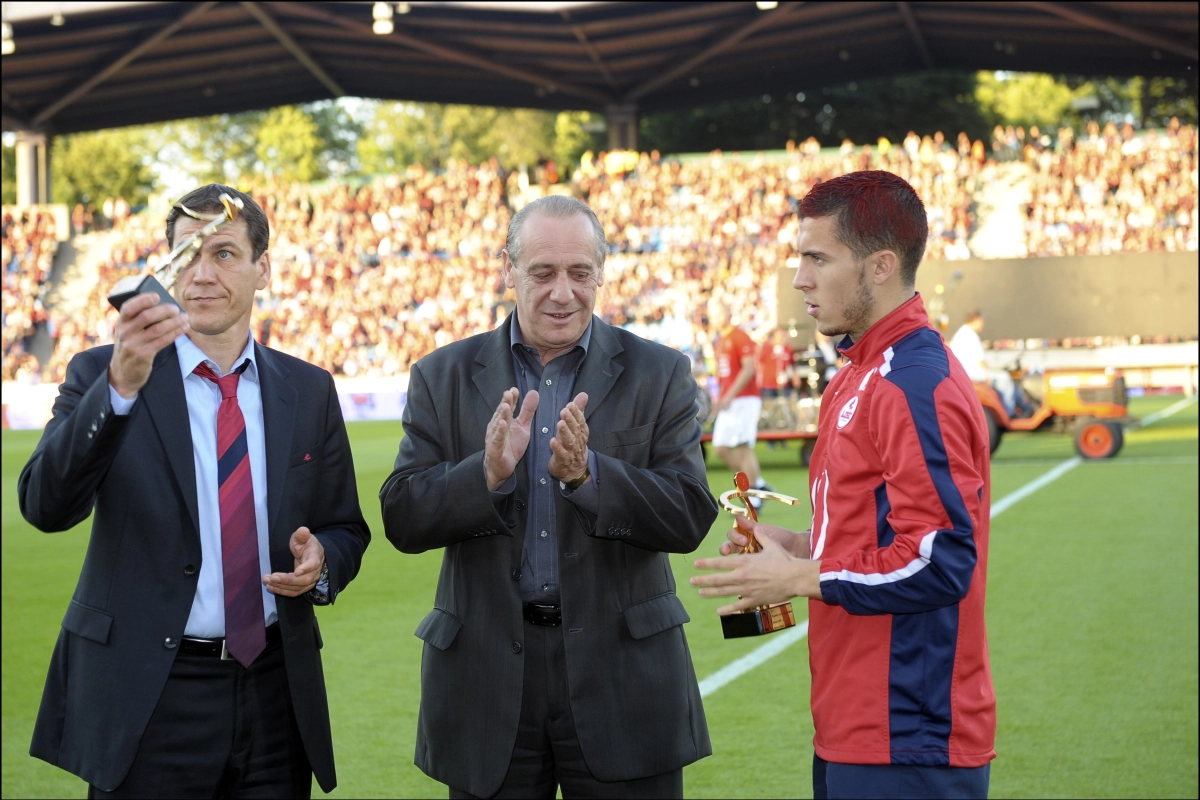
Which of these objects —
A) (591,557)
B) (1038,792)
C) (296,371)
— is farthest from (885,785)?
(1038,792)

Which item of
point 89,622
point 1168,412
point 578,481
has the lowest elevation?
point 1168,412

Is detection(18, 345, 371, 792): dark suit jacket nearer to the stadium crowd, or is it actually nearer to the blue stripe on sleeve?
the blue stripe on sleeve

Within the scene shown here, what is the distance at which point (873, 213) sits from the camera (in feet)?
8.63

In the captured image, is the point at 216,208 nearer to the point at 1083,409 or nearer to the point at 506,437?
the point at 506,437

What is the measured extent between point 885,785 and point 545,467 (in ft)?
3.58

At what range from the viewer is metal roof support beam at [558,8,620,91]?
105 ft

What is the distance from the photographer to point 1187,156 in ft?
105

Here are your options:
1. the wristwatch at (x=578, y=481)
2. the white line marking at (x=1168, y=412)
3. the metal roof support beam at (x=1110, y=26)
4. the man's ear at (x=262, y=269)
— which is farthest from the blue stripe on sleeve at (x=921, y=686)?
the metal roof support beam at (x=1110, y=26)

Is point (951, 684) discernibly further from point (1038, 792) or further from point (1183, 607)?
point (1183, 607)

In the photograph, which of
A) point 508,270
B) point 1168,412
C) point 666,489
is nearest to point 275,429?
point 508,270

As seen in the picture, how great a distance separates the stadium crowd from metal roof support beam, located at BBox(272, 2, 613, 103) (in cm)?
207

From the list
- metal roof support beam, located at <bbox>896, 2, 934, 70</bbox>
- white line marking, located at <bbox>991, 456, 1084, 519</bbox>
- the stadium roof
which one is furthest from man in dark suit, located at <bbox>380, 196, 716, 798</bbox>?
metal roof support beam, located at <bbox>896, 2, 934, 70</bbox>

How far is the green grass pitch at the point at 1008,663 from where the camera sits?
5449 mm

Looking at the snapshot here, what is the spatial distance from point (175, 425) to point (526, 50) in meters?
32.8
